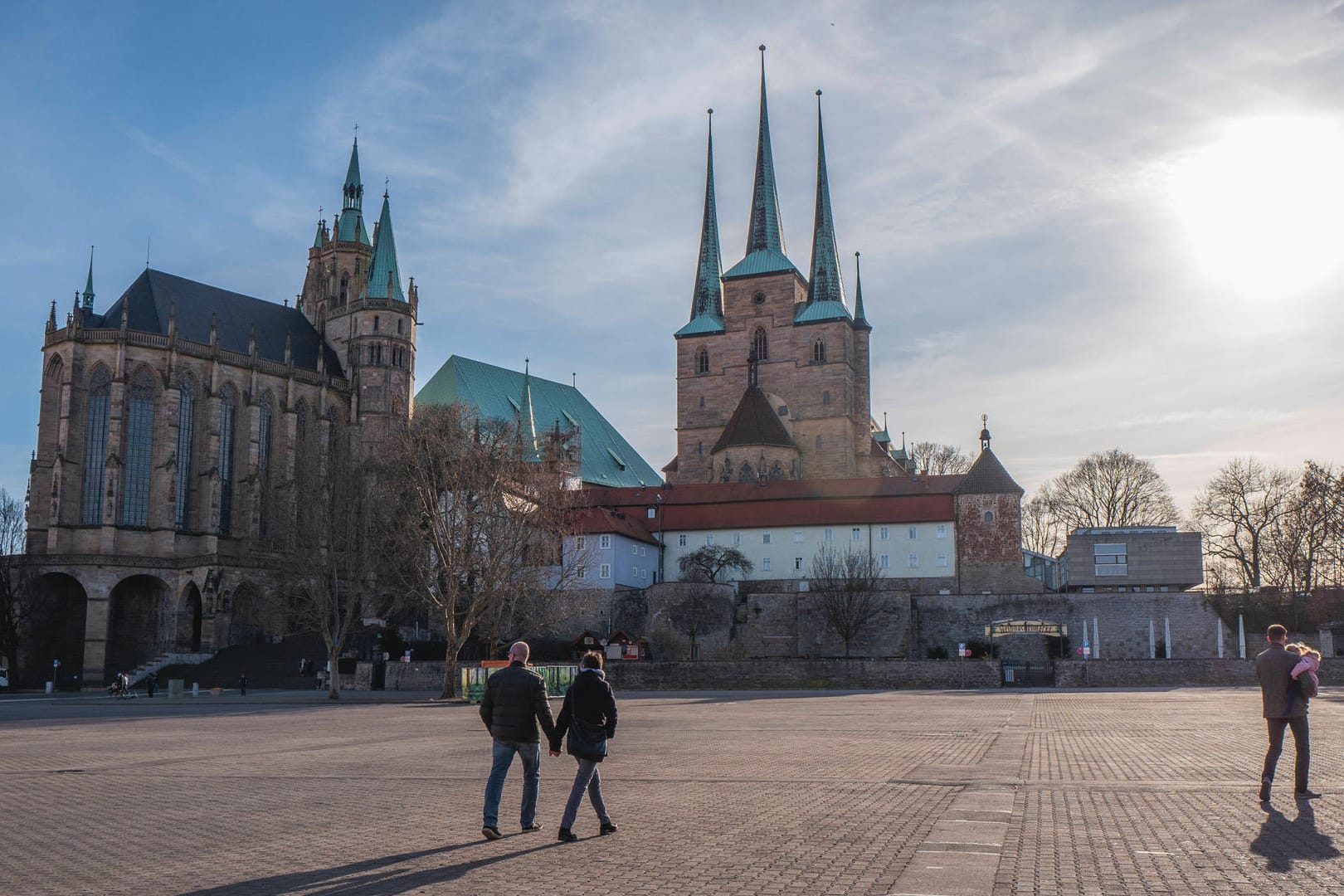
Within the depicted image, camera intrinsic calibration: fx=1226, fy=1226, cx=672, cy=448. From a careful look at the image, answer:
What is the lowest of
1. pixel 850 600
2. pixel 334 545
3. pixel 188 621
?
pixel 188 621

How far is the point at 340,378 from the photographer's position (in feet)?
292

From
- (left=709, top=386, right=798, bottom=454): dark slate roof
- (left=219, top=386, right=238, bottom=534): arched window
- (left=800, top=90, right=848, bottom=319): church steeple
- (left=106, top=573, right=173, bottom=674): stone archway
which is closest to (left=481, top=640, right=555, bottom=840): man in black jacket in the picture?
(left=106, top=573, right=173, bottom=674): stone archway

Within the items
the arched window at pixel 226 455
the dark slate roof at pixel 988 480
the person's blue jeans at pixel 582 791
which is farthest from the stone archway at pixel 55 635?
the person's blue jeans at pixel 582 791

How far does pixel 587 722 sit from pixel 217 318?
81.0 m

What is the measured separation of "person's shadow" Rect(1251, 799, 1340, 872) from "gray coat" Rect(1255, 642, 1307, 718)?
1276mm

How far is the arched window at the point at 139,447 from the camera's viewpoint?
7594 cm

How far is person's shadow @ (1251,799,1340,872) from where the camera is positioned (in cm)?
898

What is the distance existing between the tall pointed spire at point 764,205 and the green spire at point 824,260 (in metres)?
3.83

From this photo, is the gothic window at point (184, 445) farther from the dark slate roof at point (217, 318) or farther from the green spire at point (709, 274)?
the green spire at point (709, 274)

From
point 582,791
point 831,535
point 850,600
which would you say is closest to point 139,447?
point 831,535

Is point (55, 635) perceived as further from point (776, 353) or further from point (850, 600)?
point (776, 353)

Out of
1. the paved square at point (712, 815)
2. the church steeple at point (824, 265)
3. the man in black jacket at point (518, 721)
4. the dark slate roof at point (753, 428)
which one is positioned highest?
the church steeple at point (824, 265)

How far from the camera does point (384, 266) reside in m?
91.5

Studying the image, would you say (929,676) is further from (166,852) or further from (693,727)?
(166,852)
